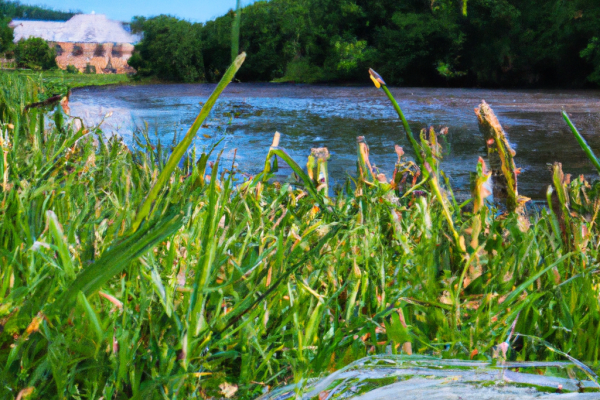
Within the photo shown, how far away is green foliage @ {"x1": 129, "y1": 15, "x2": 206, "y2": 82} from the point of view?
24.6 m

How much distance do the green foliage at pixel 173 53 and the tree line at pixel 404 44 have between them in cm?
5

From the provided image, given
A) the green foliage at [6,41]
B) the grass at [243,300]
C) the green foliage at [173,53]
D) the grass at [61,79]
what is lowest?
the grass at [243,300]

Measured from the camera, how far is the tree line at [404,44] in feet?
76.5

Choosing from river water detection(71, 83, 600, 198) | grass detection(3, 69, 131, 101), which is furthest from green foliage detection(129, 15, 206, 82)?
river water detection(71, 83, 600, 198)

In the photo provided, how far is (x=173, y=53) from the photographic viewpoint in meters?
25.5

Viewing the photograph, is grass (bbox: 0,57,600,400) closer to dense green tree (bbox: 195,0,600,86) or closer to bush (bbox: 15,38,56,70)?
bush (bbox: 15,38,56,70)

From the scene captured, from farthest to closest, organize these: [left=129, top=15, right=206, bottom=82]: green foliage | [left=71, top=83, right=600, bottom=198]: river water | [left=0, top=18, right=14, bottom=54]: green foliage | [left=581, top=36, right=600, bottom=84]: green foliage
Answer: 1. [left=129, top=15, right=206, bottom=82]: green foliage
2. [left=581, top=36, right=600, bottom=84]: green foliage
3. [left=0, top=18, right=14, bottom=54]: green foliage
4. [left=71, top=83, right=600, bottom=198]: river water

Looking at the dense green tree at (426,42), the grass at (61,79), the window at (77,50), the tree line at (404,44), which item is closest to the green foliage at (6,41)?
the grass at (61,79)

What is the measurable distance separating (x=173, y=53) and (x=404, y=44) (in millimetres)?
11472

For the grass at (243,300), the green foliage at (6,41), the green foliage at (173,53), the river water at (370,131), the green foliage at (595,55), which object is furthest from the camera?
the green foliage at (173,53)

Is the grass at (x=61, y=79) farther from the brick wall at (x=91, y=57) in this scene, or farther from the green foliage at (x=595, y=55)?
the green foliage at (x=595, y=55)

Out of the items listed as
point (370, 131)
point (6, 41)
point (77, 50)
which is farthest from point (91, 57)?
point (370, 131)

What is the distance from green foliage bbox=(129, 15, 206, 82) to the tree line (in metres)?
0.05

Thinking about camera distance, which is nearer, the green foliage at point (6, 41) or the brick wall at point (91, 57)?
the green foliage at point (6, 41)
